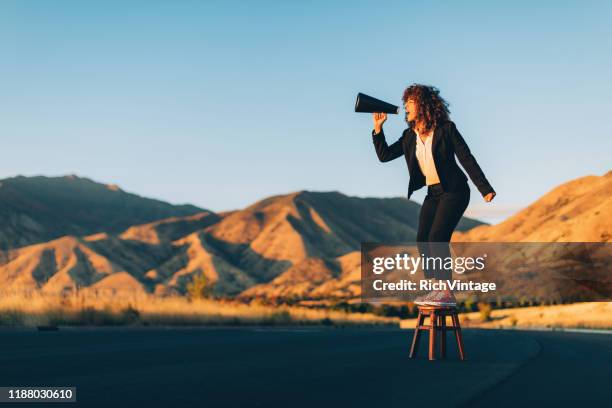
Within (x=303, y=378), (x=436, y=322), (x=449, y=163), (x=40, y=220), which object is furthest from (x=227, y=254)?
(x=303, y=378)

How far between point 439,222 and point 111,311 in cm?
1878

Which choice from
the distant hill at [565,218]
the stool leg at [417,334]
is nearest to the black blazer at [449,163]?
the stool leg at [417,334]

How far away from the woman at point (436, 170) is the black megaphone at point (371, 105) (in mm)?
157

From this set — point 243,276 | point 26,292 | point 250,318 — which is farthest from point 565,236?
point 26,292

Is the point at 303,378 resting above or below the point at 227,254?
below

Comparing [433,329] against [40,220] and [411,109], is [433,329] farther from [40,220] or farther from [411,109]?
[40,220]

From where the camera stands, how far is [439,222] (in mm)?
8422

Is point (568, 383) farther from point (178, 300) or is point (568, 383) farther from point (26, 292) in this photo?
point (178, 300)

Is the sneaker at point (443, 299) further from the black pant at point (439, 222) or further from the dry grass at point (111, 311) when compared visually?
the dry grass at point (111, 311)

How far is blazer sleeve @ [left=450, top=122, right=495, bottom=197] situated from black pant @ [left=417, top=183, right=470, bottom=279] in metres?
0.18

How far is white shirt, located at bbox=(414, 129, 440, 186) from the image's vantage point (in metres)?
8.57

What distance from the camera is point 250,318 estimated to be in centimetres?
3375

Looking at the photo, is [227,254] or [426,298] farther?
[227,254]

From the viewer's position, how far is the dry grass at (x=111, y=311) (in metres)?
22.7
